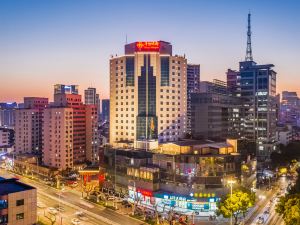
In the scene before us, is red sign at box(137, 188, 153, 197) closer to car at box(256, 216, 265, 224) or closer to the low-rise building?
the low-rise building

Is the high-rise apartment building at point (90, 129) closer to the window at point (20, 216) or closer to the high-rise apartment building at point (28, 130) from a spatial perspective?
the high-rise apartment building at point (28, 130)

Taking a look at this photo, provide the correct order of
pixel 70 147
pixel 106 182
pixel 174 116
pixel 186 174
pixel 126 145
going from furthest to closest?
pixel 70 147
pixel 174 116
pixel 126 145
pixel 106 182
pixel 186 174

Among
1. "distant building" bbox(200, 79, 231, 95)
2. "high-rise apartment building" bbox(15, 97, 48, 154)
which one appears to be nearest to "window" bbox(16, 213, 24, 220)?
"high-rise apartment building" bbox(15, 97, 48, 154)

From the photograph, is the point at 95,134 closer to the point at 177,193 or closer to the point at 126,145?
the point at 126,145

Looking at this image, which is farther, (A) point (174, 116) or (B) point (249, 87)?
(B) point (249, 87)

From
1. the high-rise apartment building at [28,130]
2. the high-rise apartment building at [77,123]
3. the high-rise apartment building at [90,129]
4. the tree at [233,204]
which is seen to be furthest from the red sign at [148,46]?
the tree at [233,204]

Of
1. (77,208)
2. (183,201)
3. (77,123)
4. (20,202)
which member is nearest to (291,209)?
(183,201)

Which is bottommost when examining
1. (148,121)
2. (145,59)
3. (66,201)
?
(66,201)

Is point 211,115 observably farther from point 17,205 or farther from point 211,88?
point 17,205

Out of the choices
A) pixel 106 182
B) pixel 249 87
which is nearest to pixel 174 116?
pixel 106 182
